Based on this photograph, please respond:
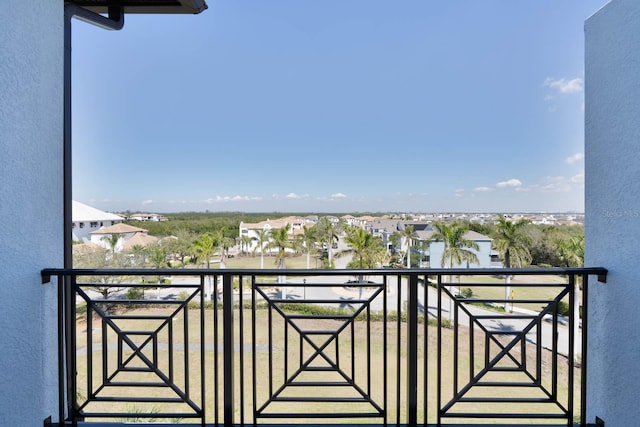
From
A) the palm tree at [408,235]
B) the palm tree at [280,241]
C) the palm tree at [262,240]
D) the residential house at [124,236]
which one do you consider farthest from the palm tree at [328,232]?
the residential house at [124,236]

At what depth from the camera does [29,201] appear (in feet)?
4.41

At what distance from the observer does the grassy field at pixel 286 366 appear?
5.03ft

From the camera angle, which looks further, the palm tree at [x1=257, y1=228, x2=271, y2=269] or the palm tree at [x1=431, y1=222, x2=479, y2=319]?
the palm tree at [x1=257, y1=228, x2=271, y2=269]

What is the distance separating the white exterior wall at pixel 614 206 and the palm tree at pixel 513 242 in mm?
14133

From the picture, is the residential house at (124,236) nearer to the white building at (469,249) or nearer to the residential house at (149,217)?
the residential house at (149,217)

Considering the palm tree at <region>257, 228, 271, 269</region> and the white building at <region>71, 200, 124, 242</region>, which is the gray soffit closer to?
the white building at <region>71, 200, 124, 242</region>

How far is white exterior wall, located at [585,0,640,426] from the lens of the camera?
51.7 inches

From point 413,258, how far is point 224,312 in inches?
739

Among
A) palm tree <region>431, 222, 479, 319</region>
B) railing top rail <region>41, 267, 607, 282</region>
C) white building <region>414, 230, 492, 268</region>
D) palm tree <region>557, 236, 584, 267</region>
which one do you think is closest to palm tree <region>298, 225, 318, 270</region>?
white building <region>414, 230, 492, 268</region>

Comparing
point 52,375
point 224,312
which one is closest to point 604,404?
point 224,312

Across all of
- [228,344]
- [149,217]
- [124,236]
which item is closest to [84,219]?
[228,344]

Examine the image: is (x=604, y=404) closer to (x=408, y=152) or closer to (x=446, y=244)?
(x=446, y=244)

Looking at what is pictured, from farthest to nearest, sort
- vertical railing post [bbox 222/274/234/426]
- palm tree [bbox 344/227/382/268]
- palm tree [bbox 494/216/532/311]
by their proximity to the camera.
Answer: palm tree [bbox 344/227/382/268]
palm tree [bbox 494/216/532/311]
vertical railing post [bbox 222/274/234/426]

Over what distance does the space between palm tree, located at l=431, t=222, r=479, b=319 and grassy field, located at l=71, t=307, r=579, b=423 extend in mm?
5101
